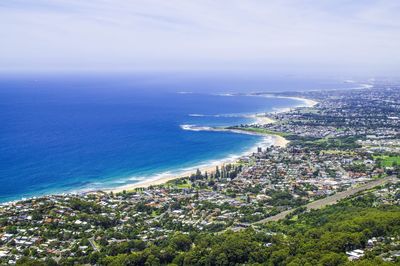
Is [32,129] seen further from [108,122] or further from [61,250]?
[61,250]

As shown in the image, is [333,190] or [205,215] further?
[333,190]

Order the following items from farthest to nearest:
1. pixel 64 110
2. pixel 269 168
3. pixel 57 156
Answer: pixel 64 110 < pixel 57 156 < pixel 269 168

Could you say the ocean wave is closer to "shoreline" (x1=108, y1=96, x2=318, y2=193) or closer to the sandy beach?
"shoreline" (x1=108, y1=96, x2=318, y2=193)

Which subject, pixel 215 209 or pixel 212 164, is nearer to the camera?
pixel 215 209

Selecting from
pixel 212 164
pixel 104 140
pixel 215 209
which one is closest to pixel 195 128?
pixel 104 140

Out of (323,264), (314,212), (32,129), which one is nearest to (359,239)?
(323,264)

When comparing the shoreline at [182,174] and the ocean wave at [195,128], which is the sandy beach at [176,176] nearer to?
the shoreline at [182,174]

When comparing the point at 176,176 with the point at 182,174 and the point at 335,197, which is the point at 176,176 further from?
the point at 335,197

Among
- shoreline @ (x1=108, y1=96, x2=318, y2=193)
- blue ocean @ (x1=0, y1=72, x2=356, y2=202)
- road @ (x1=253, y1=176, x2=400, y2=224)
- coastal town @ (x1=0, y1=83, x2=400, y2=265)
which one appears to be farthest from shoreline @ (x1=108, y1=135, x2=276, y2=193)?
road @ (x1=253, y1=176, x2=400, y2=224)
